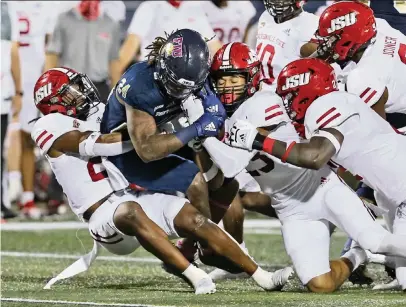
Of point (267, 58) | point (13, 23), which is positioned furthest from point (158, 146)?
point (13, 23)

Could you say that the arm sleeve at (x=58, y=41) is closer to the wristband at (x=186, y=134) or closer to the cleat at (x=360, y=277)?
the cleat at (x=360, y=277)

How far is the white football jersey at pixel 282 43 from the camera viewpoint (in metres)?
8.60

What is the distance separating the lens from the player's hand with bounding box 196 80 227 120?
264 inches

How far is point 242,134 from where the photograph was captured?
6426mm

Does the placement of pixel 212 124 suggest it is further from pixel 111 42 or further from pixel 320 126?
pixel 111 42

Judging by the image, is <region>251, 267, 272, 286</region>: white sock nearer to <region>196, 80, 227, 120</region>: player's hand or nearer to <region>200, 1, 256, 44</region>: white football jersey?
<region>196, 80, 227, 120</region>: player's hand

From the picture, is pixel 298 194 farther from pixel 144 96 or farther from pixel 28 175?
pixel 28 175

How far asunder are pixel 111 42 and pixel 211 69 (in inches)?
192

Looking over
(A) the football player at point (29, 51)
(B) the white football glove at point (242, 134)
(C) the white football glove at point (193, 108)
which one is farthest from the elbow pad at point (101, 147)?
(A) the football player at point (29, 51)

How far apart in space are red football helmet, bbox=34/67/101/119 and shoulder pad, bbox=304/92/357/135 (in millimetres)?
1422

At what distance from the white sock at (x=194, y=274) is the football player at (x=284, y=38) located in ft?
7.59

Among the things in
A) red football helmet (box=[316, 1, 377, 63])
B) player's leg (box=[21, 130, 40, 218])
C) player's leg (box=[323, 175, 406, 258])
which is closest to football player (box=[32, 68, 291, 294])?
player's leg (box=[323, 175, 406, 258])

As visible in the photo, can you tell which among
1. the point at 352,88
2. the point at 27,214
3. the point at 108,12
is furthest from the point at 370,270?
the point at 108,12

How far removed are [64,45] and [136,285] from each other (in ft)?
15.5
